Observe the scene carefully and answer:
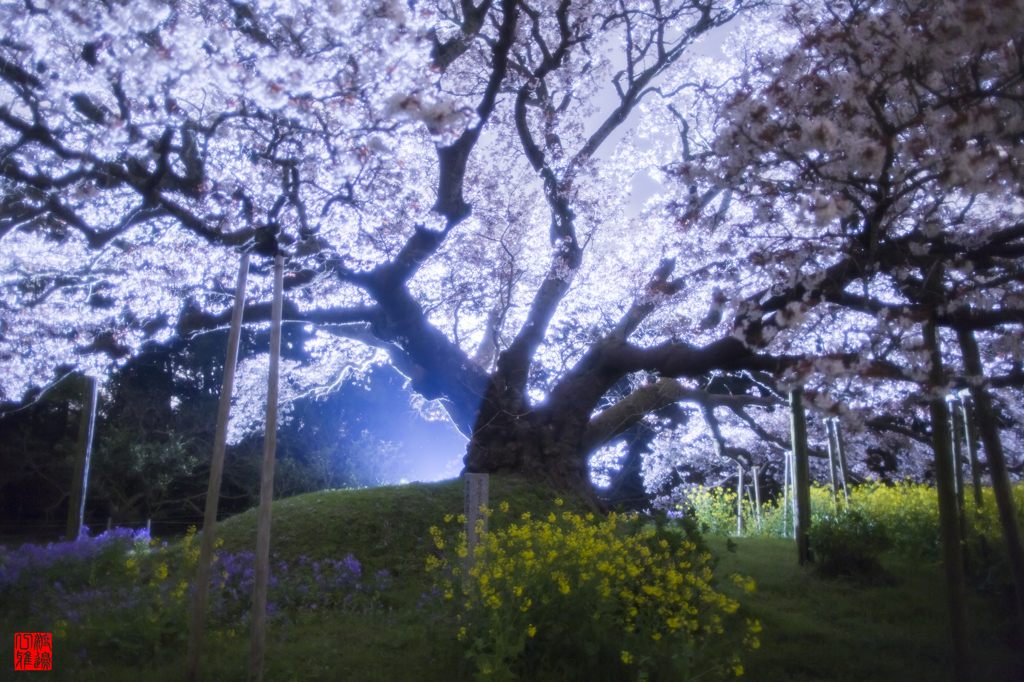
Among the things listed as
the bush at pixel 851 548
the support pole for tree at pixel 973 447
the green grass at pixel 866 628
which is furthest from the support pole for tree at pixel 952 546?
the support pole for tree at pixel 973 447

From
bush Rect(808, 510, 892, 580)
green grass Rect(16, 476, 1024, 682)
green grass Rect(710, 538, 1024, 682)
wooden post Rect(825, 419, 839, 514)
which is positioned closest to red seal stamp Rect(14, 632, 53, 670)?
green grass Rect(16, 476, 1024, 682)

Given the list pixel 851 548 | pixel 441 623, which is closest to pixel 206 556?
pixel 441 623

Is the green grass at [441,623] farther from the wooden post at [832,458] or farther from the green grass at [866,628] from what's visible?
the wooden post at [832,458]

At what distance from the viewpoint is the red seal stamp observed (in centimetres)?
360

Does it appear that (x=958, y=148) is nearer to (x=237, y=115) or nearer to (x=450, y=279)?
(x=237, y=115)

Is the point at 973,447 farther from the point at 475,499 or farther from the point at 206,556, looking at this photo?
the point at 206,556

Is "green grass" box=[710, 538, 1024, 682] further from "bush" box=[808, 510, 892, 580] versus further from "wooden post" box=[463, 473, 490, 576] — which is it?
"wooden post" box=[463, 473, 490, 576]

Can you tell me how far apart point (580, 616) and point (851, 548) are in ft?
12.8

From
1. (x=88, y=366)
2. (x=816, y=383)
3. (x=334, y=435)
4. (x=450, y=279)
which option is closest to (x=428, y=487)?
(x=450, y=279)

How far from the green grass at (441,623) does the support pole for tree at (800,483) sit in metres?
0.26

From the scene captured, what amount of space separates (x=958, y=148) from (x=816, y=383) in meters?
1.64

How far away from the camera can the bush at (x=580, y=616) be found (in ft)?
10.6

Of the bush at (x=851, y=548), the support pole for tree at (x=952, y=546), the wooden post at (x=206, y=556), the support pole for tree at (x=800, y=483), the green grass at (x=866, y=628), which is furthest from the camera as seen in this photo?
the support pole for tree at (x=800, y=483)

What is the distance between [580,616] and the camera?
11.0ft
